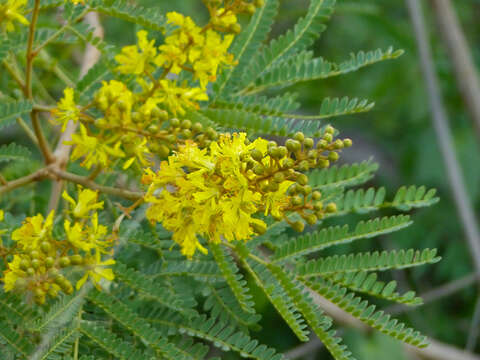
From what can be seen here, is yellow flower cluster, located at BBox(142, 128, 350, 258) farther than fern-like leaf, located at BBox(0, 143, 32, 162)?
No

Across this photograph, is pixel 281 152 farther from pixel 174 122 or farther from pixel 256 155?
pixel 174 122

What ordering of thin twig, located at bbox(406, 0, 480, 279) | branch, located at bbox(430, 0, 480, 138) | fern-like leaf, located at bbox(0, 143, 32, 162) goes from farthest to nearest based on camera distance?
branch, located at bbox(430, 0, 480, 138)
thin twig, located at bbox(406, 0, 480, 279)
fern-like leaf, located at bbox(0, 143, 32, 162)

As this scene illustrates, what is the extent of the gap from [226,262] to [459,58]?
2246 millimetres

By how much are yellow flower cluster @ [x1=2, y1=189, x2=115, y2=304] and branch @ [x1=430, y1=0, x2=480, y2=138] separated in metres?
2.31

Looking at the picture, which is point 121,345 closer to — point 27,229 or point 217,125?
point 27,229

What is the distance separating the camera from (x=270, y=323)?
282 centimetres

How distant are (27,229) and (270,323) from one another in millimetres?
1803

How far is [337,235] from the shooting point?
1.38 m

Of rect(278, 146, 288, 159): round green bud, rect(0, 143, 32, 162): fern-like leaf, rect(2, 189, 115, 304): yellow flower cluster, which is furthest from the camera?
rect(0, 143, 32, 162): fern-like leaf

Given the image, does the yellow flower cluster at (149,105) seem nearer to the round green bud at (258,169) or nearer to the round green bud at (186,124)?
the round green bud at (186,124)

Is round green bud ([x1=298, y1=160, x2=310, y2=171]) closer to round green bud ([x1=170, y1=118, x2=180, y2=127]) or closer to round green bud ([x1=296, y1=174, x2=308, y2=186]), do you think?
round green bud ([x1=296, y1=174, x2=308, y2=186])

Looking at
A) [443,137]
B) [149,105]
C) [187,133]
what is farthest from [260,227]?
[443,137]

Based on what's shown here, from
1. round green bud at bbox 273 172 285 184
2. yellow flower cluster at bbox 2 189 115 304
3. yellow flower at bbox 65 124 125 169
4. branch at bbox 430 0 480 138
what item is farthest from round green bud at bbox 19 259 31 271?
branch at bbox 430 0 480 138

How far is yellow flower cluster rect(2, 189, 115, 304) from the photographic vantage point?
44.9 inches
